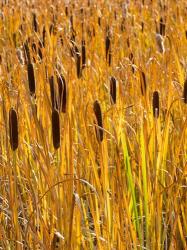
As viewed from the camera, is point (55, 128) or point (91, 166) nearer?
point (55, 128)

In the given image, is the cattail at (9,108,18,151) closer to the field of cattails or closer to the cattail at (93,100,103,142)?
the field of cattails

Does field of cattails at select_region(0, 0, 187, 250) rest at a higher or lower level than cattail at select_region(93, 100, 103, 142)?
lower

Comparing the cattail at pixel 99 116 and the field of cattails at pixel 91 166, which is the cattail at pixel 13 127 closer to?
the field of cattails at pixel 91 166

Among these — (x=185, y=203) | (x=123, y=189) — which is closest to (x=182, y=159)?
(x=185, y=203)

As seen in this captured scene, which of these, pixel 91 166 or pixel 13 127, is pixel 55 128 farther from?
pixel 91 166

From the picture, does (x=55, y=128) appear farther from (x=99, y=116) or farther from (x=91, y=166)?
(x=91, y=166)

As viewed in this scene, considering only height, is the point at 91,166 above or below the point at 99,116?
below

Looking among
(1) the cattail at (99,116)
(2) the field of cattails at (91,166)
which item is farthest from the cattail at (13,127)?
(1) the cattail at (99,116)

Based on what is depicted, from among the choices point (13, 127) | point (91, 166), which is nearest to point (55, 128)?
point (13, 127)

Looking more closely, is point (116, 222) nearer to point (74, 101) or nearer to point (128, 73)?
point (74, 101)

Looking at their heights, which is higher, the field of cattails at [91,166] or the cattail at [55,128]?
the cattail at [55,128]

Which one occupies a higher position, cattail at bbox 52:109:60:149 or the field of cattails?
cattail at bbox 52:109:60:149

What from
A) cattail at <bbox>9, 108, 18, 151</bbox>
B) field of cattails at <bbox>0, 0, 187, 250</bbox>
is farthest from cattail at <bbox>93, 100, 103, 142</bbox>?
cattail at <bbox>9, 108, 18, 151</bbox>

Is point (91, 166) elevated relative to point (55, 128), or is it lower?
lower
